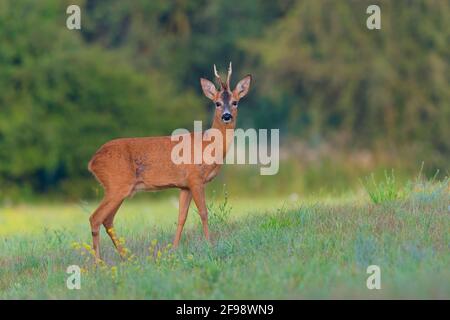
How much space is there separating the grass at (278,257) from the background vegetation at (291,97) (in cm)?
1509

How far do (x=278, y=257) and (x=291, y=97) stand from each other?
954 inches

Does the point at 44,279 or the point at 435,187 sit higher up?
the point at 435,187

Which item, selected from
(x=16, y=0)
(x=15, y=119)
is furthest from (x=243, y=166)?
(x=16, y=0)

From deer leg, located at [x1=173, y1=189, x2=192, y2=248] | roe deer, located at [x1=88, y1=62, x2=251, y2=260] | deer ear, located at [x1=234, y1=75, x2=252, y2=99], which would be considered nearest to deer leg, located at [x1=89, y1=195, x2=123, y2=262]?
roe deer, located at [x1=88, y1=62, x2=251, y2=260]

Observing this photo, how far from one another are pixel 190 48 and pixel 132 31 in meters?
2.04

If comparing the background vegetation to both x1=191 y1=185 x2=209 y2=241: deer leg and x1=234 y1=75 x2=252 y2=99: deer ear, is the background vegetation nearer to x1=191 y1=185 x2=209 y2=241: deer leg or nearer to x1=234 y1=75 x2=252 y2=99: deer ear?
x1=234 y1=75 x2=252 y2=99: deer ear

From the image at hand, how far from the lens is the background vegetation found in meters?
28.0

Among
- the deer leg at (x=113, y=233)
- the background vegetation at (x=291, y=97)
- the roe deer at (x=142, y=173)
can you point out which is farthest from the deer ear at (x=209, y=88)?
the background vegetation at (x=291, y=97)

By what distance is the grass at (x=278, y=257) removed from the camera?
8.22m

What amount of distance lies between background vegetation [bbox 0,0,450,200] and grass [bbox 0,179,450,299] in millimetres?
15088

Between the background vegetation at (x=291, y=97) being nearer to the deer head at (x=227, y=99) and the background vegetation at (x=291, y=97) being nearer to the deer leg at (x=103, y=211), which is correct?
the deer head at (x=227, y=99)

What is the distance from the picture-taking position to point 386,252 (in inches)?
351

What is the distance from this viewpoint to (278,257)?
29.6ft

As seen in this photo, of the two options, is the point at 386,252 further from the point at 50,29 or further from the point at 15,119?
the point at 50,29
